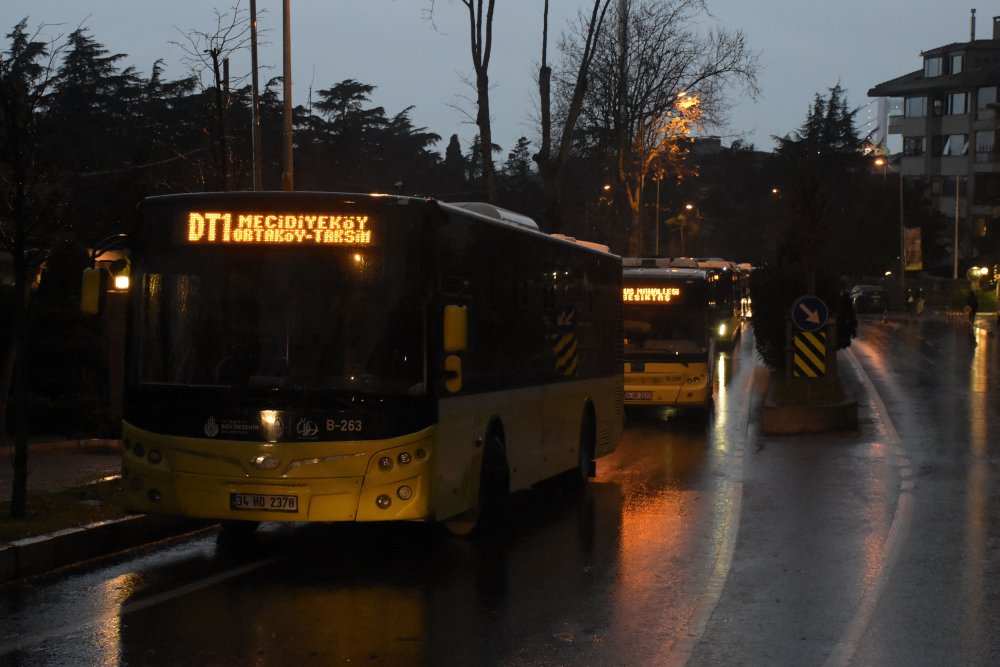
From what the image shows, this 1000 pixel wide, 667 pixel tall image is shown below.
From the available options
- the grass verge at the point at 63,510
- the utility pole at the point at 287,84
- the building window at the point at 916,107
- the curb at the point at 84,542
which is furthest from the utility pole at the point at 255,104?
the building window at the point at 916,107

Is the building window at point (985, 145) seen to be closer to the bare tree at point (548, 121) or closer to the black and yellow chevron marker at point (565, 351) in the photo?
the bare tree at point (548, 121)

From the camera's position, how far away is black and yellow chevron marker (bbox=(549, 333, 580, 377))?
13.9 m

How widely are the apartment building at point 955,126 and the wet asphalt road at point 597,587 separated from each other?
311ft

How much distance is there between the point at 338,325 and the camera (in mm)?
9750

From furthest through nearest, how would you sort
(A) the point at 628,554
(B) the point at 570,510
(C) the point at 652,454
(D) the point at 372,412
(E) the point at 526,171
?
(E) the point at 526,171 < (C) the point at 652,454 < (B) the point at 570,510 < (A) the point at 628,554 < (D) the point at 372,412

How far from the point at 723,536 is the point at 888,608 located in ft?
9.92

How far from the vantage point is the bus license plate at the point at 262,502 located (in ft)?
31.5

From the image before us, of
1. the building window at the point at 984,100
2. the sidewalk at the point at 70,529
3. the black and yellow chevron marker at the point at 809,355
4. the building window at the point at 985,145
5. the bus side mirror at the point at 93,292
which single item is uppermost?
the building window at the point at 984,100

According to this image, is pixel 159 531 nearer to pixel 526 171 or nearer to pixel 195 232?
pixel 195 232

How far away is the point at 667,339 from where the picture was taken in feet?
78.5

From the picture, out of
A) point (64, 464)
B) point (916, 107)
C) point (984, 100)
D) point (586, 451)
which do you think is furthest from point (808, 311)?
point (916, 107)

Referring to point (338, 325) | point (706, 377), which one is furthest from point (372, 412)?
point (706, 377)

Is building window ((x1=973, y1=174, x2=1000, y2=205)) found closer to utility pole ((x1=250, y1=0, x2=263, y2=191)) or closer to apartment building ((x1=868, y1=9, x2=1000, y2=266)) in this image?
apartment building ((x1=868, y1=9, x2=1000, y2=266))

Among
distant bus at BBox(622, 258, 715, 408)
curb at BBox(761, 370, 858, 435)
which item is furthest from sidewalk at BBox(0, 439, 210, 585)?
distant bus at BBox(622, 258, 715, 408)
